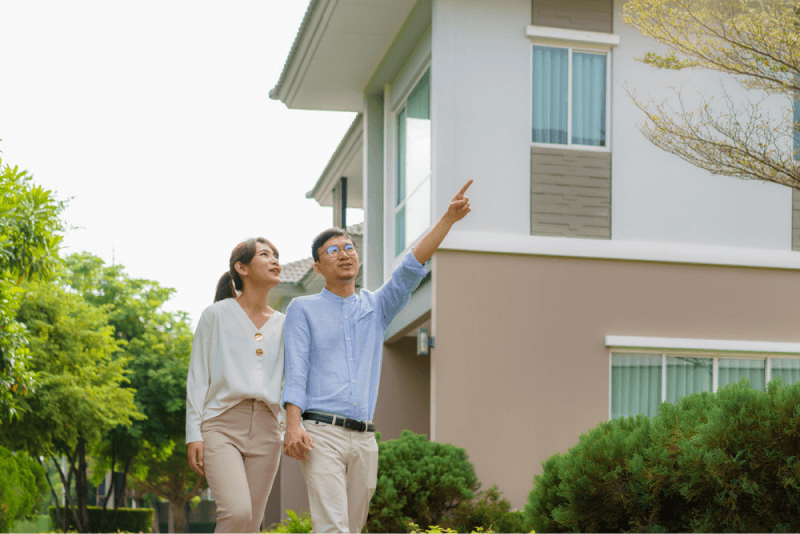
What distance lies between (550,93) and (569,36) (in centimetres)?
79

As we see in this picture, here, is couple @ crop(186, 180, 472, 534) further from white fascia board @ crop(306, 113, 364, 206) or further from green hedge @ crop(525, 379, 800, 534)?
white fascia board @ crop(306, 113, 364, 206)

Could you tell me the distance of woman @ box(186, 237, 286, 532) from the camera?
5250 mm

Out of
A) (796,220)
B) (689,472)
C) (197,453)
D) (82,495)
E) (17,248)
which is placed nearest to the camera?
(197,453)

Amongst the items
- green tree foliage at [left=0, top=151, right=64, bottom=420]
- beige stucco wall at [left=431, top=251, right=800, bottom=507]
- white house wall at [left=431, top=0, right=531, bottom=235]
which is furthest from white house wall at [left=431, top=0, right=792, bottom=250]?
green tree foliage at [left=0, top=151, right=64, bottom=420]

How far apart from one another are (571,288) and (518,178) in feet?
5.25

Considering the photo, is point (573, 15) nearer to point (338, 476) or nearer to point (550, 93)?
point (550, 93)

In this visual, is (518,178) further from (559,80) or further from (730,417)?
(730,417)

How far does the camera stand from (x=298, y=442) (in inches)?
198

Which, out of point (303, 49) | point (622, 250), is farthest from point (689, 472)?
point (303, 49)

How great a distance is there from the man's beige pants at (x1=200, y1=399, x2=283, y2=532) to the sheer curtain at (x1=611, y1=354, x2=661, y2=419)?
28.8 feet

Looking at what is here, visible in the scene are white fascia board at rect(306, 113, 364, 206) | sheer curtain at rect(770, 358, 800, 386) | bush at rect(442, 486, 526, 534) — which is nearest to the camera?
bush at rect(442, 486, 526, 534)

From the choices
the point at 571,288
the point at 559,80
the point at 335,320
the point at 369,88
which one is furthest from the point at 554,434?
the point at 335,320

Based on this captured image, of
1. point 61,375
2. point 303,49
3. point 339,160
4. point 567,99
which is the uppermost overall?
point 303,49

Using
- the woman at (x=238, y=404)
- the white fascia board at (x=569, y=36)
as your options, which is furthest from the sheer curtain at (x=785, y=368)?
the woman at (x=238, y=404)
